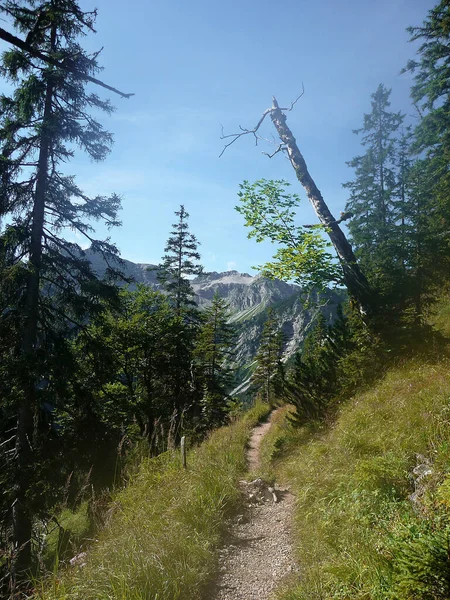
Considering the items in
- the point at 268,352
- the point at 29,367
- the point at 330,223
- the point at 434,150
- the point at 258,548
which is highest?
the point at 434,150

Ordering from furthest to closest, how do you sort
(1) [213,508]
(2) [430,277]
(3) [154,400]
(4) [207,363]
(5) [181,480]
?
(4) [207,363] → (3) [154,400] → (2) [430,277] → (5) [181,480] → (1) [213,508]

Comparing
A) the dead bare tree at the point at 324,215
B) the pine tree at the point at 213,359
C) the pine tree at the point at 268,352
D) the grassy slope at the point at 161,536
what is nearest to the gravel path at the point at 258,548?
the grassy slope at the point at 161,536

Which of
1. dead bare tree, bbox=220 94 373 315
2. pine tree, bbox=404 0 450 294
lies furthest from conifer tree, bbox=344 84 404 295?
dead bare tree, bbox=220 94 373 315

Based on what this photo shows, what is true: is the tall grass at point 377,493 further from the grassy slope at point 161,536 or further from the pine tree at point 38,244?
the pine tree at point 38,244

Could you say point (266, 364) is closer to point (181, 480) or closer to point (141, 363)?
point (141, 363)

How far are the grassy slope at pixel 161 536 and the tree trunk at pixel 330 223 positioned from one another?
5.30 meters

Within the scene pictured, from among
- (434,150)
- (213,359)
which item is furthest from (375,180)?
(213,359)

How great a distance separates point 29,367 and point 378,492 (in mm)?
8172

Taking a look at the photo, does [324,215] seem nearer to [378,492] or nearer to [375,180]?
[378,492]

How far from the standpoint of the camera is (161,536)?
409cm

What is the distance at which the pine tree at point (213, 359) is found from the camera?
21.4 m

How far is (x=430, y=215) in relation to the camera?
1847 cm

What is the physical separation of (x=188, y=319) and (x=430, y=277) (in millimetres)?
15841

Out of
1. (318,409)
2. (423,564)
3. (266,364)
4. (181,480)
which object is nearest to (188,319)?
(266,364)
